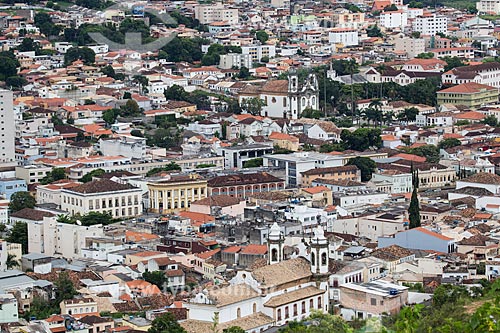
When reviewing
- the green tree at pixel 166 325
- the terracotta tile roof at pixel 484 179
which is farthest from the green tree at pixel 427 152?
the green tree at pixel 166 325

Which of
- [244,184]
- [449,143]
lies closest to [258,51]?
[449,143]

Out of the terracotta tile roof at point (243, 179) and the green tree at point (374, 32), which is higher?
the terracotta tile roof at point (243, 179)

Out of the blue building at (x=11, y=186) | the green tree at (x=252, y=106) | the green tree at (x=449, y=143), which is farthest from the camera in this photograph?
the green tree at (x=252, y=106)

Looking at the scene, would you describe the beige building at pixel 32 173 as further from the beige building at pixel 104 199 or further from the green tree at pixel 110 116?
the green tree at pixel 110 116

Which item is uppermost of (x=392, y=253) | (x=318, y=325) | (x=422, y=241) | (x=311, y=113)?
(x=318, y=325)

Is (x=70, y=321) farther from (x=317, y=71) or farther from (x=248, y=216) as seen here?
(x=317, y=71)

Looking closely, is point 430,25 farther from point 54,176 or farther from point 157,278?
point 157,278

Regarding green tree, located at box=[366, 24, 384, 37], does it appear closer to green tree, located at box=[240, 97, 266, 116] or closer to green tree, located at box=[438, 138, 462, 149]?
green tree, located at box=[240, 97, 266, 116]
